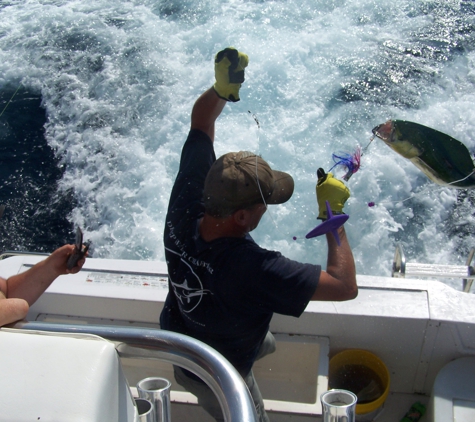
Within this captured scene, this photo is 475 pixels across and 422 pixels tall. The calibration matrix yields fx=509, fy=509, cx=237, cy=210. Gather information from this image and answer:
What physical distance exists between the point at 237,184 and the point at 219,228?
0.51ft

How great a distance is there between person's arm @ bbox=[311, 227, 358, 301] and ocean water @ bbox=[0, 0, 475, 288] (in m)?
2.61

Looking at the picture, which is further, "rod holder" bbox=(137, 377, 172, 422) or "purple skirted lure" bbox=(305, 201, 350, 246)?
"purple skirted lure" bbox=(305, 201, 350, 246)

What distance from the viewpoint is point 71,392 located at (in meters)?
0.97

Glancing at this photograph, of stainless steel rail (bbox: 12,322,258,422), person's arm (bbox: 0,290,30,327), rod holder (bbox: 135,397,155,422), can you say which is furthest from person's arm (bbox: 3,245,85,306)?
rod holder (bbox: 135,397,155,422)

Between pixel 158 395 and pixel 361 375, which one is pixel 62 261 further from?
pixel 361 375

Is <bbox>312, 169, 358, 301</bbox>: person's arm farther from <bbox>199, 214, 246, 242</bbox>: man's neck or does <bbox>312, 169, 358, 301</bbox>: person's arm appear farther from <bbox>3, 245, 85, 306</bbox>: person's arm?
<bbox>3, 245, 85, 306</bbox>: person's arm

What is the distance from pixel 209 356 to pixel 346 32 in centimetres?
628

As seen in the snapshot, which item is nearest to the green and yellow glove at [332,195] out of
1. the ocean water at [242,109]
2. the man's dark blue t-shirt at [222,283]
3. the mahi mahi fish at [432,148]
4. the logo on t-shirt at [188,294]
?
the man's dark blue t-shirt at [222,283]

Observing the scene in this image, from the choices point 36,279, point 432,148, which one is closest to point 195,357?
point 36,279

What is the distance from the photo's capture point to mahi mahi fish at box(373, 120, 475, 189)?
2.36m

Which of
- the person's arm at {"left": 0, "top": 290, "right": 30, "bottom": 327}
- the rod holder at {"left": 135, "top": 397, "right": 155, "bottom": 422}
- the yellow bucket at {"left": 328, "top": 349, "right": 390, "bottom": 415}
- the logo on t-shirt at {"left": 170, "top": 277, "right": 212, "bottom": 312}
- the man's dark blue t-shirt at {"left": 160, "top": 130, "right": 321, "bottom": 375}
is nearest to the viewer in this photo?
the rod holder at {"left": 135, "top": 397, "right": 155, "bottom": 422}

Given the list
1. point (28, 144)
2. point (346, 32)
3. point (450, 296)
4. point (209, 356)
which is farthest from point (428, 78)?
point (209, 356)

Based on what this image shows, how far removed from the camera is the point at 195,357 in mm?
1167

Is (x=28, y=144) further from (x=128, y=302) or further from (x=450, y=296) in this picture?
(x=450, y=296)
